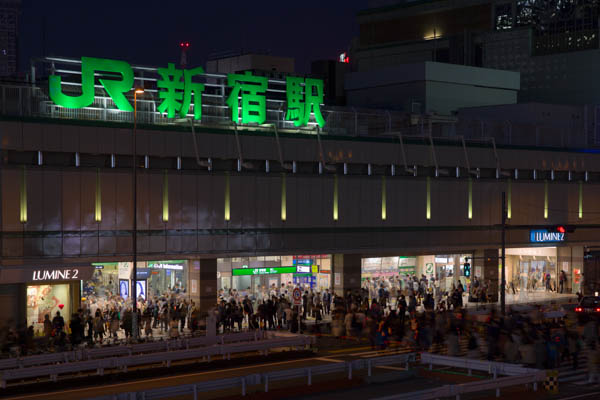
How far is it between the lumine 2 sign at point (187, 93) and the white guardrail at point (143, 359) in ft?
43.9

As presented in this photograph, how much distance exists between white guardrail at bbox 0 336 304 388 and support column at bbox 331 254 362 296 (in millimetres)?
14533

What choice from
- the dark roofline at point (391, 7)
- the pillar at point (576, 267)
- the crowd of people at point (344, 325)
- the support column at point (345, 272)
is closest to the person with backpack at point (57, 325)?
the crowd of people at point (344, 325)

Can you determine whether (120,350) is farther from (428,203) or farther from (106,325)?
(428,203)

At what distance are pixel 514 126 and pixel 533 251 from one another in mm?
9054

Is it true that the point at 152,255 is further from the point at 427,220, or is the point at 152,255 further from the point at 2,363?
the point at 427,220

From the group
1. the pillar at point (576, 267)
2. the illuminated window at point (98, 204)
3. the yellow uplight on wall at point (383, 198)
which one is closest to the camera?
the illuminated window at point (98, 204)

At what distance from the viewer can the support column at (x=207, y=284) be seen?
45125 millimetres

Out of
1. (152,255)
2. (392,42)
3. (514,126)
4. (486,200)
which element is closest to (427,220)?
(486,200)

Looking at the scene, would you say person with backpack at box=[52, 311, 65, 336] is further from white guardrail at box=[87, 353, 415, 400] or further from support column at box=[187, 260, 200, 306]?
white guardrail at box=[87, 353, 415, 400]

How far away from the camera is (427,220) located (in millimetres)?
54719

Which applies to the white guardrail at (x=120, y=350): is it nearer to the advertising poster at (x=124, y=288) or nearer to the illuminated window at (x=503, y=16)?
the advertising poster at (x=124, y=288)

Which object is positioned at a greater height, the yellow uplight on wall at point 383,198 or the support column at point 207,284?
the yellow uplight on wall at point 383,198

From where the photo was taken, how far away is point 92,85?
41562 millimetres

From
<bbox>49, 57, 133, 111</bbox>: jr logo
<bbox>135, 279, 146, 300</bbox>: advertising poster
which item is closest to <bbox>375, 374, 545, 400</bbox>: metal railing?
<bbox>135, 279, 146, 300</bbox>: advertising poster
